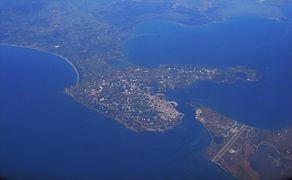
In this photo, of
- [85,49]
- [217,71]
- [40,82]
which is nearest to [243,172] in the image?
[217,71]

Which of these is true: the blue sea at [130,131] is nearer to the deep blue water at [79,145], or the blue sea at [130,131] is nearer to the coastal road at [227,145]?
the deep blue water at [79,145]

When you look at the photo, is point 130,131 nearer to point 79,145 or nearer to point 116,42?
point 79,145

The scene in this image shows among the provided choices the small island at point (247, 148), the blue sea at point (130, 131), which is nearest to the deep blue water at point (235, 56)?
the blue sea at point (130, 131)

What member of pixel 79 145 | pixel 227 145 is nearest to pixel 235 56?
pixel 227 145

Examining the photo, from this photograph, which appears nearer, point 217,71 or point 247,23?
point 217,71

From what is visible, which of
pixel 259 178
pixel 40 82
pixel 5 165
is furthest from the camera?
pixel 40 82

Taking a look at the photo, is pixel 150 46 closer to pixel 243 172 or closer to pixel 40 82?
pixel 40 82

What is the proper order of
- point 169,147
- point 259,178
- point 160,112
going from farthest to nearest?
point 160,112, point 169,147, point 259,178
